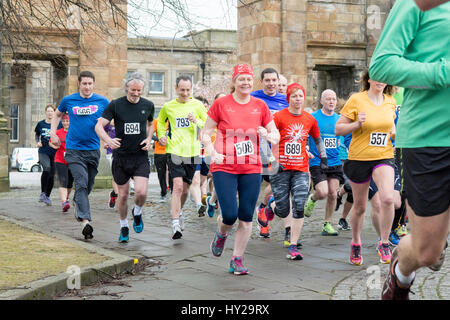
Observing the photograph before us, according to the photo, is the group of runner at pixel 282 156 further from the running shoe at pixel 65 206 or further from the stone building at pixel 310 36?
the stone building at pixel 310 36

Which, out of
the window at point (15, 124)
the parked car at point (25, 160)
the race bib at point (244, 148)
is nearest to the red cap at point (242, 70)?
the race bib at point (244, 148)

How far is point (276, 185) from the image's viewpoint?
27.8ft

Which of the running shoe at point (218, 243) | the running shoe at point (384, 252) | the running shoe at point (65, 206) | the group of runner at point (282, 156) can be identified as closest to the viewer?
the group of runner at point (282, 156)

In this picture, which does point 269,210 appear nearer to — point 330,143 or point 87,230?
point 330,143

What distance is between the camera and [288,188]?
8461mm

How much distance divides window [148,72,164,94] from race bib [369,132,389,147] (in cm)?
4994

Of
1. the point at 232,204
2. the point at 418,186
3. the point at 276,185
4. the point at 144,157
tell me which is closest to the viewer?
the point at 418,186

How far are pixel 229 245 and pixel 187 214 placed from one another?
390 centimetres

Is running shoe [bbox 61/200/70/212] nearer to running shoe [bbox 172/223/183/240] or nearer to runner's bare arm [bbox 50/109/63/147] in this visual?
runner's bare arm [bbox 50/109/63/147]

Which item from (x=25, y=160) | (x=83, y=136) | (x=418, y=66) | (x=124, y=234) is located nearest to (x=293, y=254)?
(x=124, y=234)

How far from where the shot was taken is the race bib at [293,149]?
839 centimetres

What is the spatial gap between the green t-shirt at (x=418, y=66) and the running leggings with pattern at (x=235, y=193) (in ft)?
9.34
